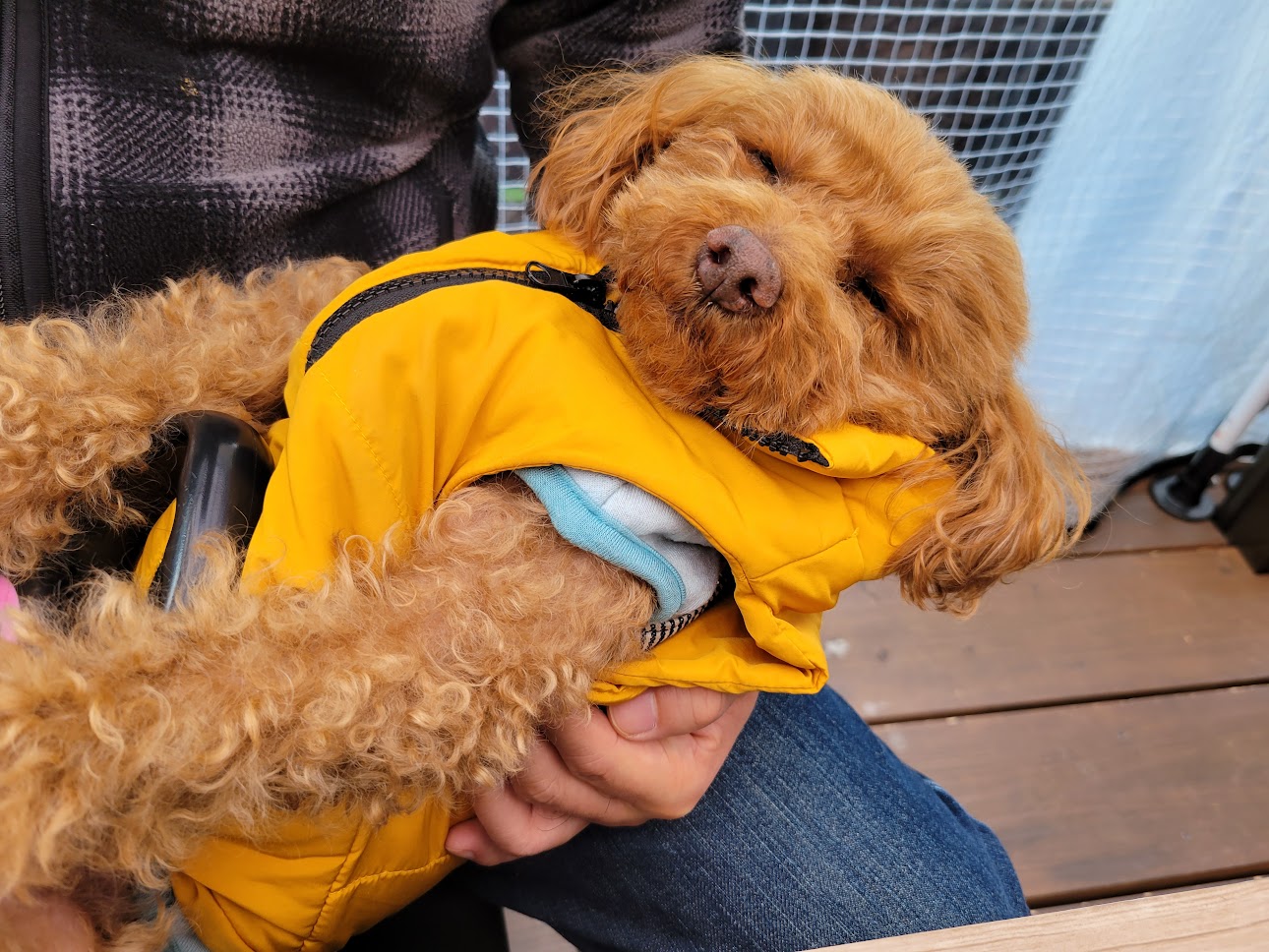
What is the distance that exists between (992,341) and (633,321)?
1.29ft

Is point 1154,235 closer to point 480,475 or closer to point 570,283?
point 570,283

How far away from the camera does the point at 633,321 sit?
80cm

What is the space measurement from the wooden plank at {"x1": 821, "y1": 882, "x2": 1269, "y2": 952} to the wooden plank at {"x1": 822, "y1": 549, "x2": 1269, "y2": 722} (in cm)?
114

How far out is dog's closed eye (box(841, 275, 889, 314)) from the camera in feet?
2.88

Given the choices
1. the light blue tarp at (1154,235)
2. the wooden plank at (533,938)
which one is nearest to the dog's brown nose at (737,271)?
the wooden plank at (533,938)

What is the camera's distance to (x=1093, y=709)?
1729 mm

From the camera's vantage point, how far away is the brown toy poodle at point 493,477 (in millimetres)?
629

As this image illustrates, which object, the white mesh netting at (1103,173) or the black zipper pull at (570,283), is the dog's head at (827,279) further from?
the white mesh netting at (1103,173)

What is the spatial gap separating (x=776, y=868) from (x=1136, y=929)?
1.72ft

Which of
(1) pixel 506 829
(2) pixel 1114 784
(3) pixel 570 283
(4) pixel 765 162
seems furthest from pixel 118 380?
(2) pixel 1114 784

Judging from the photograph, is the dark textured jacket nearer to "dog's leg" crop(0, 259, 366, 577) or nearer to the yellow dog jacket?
"dog's leg" crop(0, 259, 366, 577)

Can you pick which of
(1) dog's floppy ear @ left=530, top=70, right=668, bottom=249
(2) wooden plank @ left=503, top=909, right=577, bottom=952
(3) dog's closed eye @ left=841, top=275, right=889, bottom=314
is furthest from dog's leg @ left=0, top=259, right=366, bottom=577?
(2) wooden plank @ left=503, top=909, right=577, bottom=952

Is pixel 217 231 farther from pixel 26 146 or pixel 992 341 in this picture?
pixel 992 341


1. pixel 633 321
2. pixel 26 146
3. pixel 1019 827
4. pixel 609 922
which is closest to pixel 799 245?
pixel 633 321
